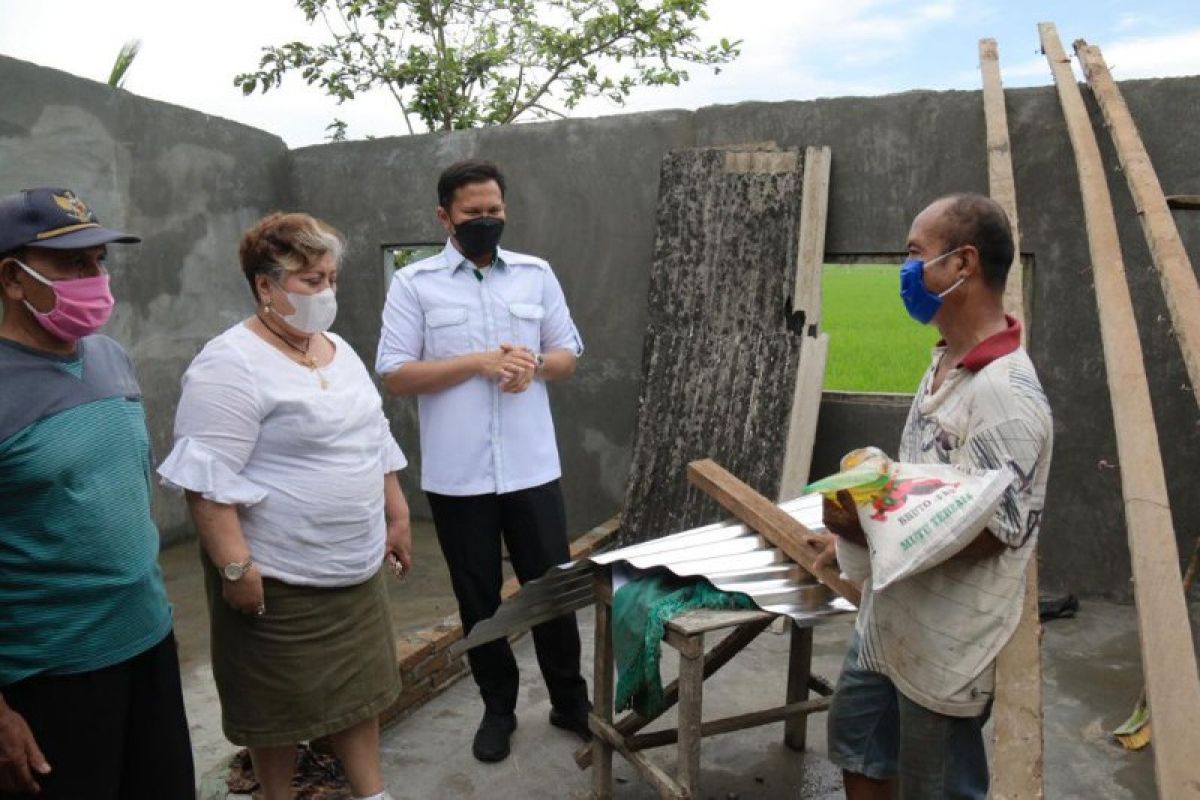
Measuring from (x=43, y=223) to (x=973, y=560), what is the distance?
6.45ft

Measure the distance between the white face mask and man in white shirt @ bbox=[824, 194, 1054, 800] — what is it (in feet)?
4.32

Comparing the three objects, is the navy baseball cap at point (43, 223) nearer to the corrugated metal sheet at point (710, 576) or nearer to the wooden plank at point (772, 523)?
the corrugated metal sheet at point (710, 576)

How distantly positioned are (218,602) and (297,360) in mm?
643

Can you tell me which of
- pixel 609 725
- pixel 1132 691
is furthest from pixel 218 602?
pixel 1132 691

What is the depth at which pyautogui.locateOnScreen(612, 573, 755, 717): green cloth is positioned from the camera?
8.27ft

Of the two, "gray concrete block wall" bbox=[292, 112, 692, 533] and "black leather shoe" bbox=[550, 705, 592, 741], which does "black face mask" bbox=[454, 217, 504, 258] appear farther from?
"gray concrete block wall" bbox=[292, 112, 692, 533]

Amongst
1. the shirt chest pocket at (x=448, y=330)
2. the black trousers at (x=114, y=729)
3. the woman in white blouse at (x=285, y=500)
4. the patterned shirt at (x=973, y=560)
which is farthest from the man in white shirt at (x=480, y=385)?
the patterned shirt at (x=973, y=560)

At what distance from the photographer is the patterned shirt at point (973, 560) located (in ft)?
5.75

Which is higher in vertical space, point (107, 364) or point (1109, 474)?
point (107, 364)

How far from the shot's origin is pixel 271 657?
235 cm

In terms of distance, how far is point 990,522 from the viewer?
1730 millimetres

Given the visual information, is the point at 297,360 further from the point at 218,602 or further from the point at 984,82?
the point at 984,82

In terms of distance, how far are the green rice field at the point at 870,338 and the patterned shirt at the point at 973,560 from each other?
2.43 meters

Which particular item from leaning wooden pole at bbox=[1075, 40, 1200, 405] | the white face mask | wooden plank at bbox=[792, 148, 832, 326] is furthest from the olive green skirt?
wooden plank at bbox=[792, 148, 832, 326]
